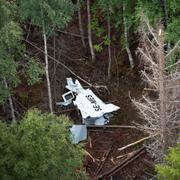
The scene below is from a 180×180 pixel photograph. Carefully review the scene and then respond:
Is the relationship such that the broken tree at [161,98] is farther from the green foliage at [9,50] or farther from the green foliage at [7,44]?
the green foliage at [7,44]

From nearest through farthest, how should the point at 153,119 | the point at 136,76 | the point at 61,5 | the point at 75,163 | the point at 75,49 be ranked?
the point at 75,163, the point at 153,119, the point at 61,5, the point at 136,76, the point at 75,49

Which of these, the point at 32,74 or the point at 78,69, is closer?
the point at 32,74

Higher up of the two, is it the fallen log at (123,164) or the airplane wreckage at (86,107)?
the airplane wreckage at (86,107)

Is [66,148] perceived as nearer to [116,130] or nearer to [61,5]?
[61,5]

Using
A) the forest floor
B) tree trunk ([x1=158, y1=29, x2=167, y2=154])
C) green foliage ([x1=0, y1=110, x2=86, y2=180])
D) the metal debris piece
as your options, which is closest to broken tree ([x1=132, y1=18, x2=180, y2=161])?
tree trunk ([x1=158, y1=29, x2=167, y2=154])

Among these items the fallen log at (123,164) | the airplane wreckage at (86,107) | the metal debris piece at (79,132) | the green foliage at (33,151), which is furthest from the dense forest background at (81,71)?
the metal debris piece at (79,132)

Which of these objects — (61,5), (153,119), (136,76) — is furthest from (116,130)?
(61,5)

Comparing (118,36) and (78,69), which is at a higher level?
(118,36)
